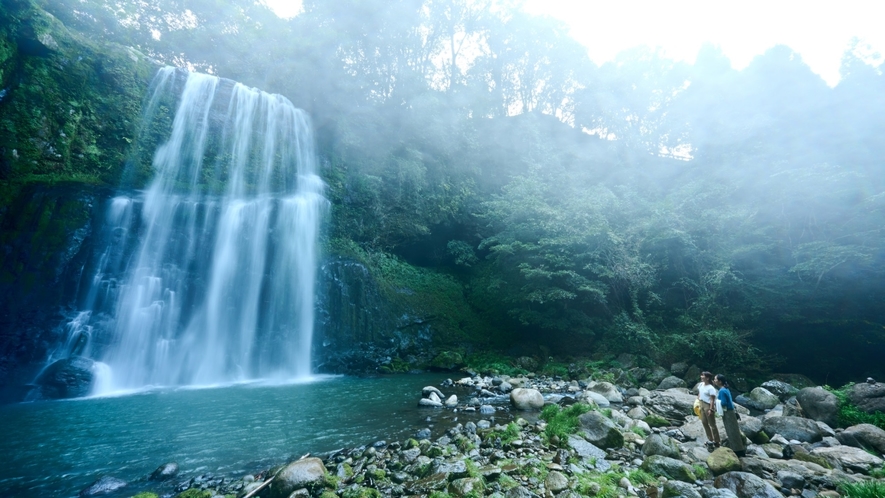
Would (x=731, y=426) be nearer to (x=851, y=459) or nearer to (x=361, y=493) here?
(x=851, y=459)

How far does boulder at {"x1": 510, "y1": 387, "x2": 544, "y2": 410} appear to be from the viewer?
7.99 m

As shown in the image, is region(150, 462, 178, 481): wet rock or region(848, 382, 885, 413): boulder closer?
region(150, 462, 178, 481): wet rock

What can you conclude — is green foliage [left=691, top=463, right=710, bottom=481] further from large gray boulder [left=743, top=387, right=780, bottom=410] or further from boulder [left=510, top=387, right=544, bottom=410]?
large gray boulder [left=743, top=387, right=780, bottom=410]

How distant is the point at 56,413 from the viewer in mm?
8156

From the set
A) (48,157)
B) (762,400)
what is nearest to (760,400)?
(762,400)

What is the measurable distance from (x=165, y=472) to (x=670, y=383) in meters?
11.6

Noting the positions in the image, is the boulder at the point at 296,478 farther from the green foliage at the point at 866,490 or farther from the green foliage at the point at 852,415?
the green foliage at the point at 852,415

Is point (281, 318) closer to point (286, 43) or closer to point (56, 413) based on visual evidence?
point (56, 413)

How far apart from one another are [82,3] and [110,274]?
14.6 metres

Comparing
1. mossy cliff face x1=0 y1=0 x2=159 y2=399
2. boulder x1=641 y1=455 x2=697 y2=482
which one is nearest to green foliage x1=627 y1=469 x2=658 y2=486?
boulder x1=641 y1=455 x2=697 y2=482

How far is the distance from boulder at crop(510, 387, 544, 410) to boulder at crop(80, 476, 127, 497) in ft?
22.3

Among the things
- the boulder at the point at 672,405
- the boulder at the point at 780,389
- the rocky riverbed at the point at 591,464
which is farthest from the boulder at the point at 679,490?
the boulder at the point at 780,389

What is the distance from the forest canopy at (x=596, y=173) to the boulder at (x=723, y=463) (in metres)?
8.09

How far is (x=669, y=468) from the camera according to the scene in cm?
412
